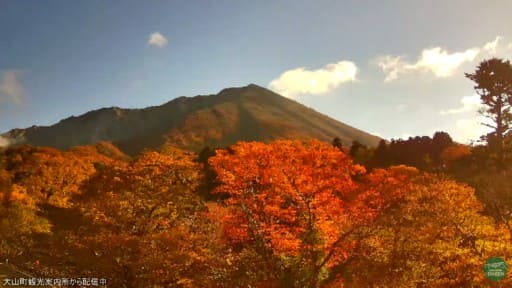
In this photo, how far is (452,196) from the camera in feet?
103

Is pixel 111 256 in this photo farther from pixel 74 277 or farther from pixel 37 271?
pixel 37 271

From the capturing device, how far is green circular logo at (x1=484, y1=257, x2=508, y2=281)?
23250 mm

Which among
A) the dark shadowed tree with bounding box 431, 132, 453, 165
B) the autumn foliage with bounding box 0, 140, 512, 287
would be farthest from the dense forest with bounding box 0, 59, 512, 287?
the dark shadowed tree with bounding box 431, 132, 453, 165

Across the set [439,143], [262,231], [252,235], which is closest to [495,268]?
[252,235]

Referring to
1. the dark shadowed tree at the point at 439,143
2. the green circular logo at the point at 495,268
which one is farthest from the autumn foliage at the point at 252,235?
the dark shadowed tree at the point at 439,143

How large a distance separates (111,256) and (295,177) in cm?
1741

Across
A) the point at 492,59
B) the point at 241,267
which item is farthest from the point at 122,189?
the point at 492,59

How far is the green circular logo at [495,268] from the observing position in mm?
23250

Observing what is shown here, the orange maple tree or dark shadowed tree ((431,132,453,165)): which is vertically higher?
dark shadowed tree ((431,132,453,165))

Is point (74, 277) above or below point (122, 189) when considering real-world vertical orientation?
below

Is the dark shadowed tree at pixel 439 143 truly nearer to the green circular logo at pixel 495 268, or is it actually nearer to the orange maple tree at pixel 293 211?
the orange maple tree at pixel 293 211

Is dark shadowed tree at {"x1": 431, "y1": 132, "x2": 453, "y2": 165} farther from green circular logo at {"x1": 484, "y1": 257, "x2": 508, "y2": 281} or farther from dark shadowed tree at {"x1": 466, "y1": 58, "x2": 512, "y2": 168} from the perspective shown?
green circular logo at {"x1": 484, "y1": 257, "x2": 508, "y2": 281}

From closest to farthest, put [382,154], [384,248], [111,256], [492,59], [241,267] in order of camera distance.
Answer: [111,256] → [241,267] → [384,248] → [492,59] → [382,154]

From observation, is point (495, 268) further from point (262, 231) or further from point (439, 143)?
point (439, 143)
